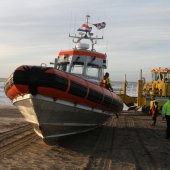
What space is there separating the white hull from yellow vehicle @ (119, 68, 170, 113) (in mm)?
10035

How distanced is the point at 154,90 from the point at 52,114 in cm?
1261

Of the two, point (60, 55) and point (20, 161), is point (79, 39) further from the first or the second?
point (20, 161)

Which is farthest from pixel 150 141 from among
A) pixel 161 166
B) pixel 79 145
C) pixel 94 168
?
pixel 94 168

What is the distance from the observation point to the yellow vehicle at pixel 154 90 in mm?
18156

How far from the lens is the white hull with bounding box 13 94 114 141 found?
7145 millimetres

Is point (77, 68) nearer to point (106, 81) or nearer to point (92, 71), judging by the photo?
point (92, 71)

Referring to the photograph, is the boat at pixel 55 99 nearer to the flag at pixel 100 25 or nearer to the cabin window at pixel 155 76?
the flag at pixel 100 25

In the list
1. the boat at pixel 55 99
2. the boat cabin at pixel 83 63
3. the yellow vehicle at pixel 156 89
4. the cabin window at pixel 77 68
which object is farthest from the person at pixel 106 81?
the yellow vehicle at pixel 156 89

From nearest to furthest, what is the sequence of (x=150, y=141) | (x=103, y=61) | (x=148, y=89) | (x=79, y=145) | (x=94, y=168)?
(x=94, y=168) → (x=79, y=145) → (x=150, y=141) → (x=103, y=61) → (x=148, y=89)

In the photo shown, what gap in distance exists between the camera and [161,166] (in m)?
6.54

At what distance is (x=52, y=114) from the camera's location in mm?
7359

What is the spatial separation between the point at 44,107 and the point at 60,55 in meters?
4.37

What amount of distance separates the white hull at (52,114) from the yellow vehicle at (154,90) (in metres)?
10.0

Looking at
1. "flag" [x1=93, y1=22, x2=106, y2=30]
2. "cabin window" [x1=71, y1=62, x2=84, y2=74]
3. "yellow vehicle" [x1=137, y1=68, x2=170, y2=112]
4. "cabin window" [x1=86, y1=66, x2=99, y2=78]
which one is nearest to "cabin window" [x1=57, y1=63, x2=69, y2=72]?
"cabin window" [x1=71, y1=62, x2=84, y2=74]
